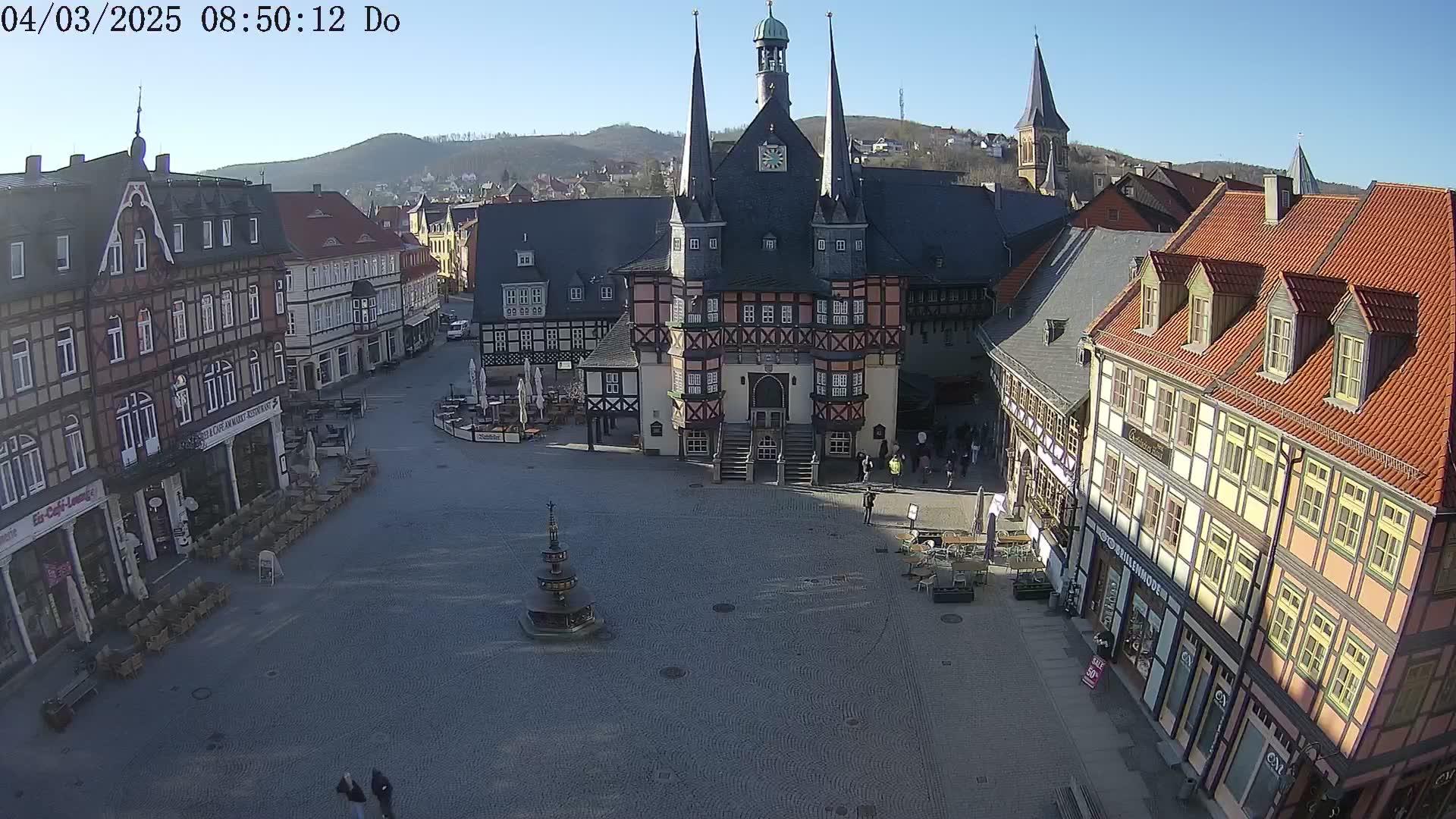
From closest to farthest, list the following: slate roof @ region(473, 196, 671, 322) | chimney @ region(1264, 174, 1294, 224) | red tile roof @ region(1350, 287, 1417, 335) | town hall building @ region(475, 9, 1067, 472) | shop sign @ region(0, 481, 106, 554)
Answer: red tile roof @ region(1350, 287, 1417, 335), chimney @ region(1264, 174, 1294, 224), shop sign @ region(0, 481, 106, 554), town hall building @ region(475, 9, 1067, 472), slate roof @ region(473, 196, 671, 322)

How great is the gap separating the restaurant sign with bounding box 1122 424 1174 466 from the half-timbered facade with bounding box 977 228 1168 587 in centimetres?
251

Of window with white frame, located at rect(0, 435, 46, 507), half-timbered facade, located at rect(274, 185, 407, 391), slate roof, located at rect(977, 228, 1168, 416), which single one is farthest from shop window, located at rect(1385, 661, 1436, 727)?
half-timbered facade, located at rect(274, 185, 407, 391)

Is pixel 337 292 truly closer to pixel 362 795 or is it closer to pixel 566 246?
pixel 566 246

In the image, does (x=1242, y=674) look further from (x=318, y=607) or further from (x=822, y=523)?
(x=318, y=607)

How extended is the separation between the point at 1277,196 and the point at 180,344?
86.5 ft

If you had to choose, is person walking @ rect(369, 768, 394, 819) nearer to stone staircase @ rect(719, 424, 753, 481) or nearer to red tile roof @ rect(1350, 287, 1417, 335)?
red tile roof @ rect(1350, 287, 1417, 335)

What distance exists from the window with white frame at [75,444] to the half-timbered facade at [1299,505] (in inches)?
904

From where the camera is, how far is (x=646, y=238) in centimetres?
5028

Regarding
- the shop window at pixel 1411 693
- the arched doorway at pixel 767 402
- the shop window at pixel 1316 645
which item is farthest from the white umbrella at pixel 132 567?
the shop window at pixel 1411 693

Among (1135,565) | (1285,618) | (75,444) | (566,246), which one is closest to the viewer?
(1285,618)

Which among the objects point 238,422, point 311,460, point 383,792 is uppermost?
point 238,422

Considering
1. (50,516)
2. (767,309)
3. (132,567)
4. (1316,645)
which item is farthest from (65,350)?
(1316,645)

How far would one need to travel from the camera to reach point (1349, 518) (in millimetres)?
14141

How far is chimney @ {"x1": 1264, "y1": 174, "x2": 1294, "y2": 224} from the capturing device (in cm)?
2031
